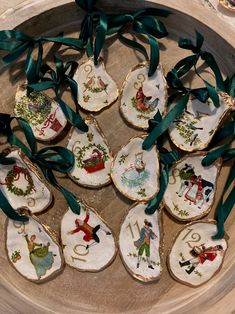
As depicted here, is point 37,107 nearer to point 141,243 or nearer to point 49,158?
point 49,158

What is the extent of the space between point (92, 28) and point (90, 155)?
179mm

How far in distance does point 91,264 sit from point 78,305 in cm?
7

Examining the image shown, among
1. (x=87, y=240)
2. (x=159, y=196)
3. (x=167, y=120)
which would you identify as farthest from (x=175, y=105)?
(x=87, y=240)

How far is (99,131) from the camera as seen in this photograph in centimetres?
58

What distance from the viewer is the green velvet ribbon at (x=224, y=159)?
1.84ft

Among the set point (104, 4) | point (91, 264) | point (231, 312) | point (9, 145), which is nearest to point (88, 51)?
point (104, 4)

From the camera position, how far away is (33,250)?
0.60 metres

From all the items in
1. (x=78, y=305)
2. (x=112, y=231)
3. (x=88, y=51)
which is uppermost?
(x=88, y=51)

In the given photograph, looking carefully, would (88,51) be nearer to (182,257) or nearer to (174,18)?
(174,18)

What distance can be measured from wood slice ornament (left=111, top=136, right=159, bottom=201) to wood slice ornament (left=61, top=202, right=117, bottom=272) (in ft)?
0.19

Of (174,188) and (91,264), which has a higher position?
(174,188)

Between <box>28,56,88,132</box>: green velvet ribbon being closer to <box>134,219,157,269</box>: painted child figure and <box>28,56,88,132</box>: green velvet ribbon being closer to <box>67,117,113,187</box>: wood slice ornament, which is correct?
<box>67,117,113,187</box>: wood slice ornament

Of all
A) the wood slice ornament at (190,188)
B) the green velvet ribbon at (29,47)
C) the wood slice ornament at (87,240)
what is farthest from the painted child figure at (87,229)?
the green velvet ribbon at (29,47)

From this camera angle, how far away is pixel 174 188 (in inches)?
22.9
